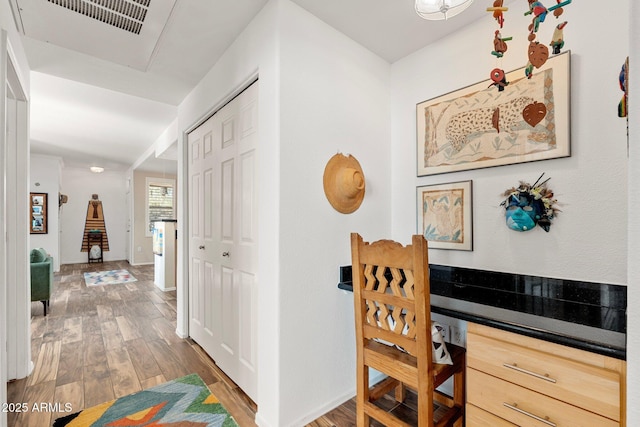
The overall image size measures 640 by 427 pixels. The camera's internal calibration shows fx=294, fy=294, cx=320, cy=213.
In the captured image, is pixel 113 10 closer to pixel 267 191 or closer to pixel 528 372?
pixel 267 191

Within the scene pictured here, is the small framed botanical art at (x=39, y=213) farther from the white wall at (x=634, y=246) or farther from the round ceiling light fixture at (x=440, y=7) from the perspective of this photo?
the white wall at (x=634, y=246)

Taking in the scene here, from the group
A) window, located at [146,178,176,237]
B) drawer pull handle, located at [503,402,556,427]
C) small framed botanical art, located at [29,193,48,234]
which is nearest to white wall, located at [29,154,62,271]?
small framed botanical art, located at [29,193,48,234]

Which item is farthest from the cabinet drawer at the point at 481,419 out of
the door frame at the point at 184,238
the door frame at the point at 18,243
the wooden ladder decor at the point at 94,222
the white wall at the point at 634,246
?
the wooden ladder decor at the point at 94,222

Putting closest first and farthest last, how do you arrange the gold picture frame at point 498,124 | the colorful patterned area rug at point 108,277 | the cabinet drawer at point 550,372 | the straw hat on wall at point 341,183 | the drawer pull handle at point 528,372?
the cabinet drawer at point 550,372
the drawer pull handle at point 528,372
the gold picture frame at point 498,124
the straw hat on wall at point 341,183
the colorful patterned area rug at point 108,277

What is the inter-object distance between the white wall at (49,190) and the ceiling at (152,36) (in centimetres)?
406

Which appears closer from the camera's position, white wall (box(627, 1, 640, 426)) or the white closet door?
white wall (box(627, 1, 640, 426))

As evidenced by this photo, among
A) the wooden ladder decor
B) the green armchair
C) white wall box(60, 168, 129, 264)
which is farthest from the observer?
the wooden ladder decor

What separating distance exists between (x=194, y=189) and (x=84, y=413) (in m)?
1.78

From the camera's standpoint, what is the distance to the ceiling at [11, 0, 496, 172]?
5.56ft

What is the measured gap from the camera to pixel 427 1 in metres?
1.35

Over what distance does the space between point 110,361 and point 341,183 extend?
2.41 meters

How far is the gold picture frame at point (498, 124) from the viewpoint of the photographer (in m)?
1.48

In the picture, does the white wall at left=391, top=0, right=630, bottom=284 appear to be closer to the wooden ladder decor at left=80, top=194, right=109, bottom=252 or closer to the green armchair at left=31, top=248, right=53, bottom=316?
the green armchair at left=31, top=248, right=53, bottom=316

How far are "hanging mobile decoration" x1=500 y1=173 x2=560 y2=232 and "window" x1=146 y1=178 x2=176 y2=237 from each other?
8.14m
